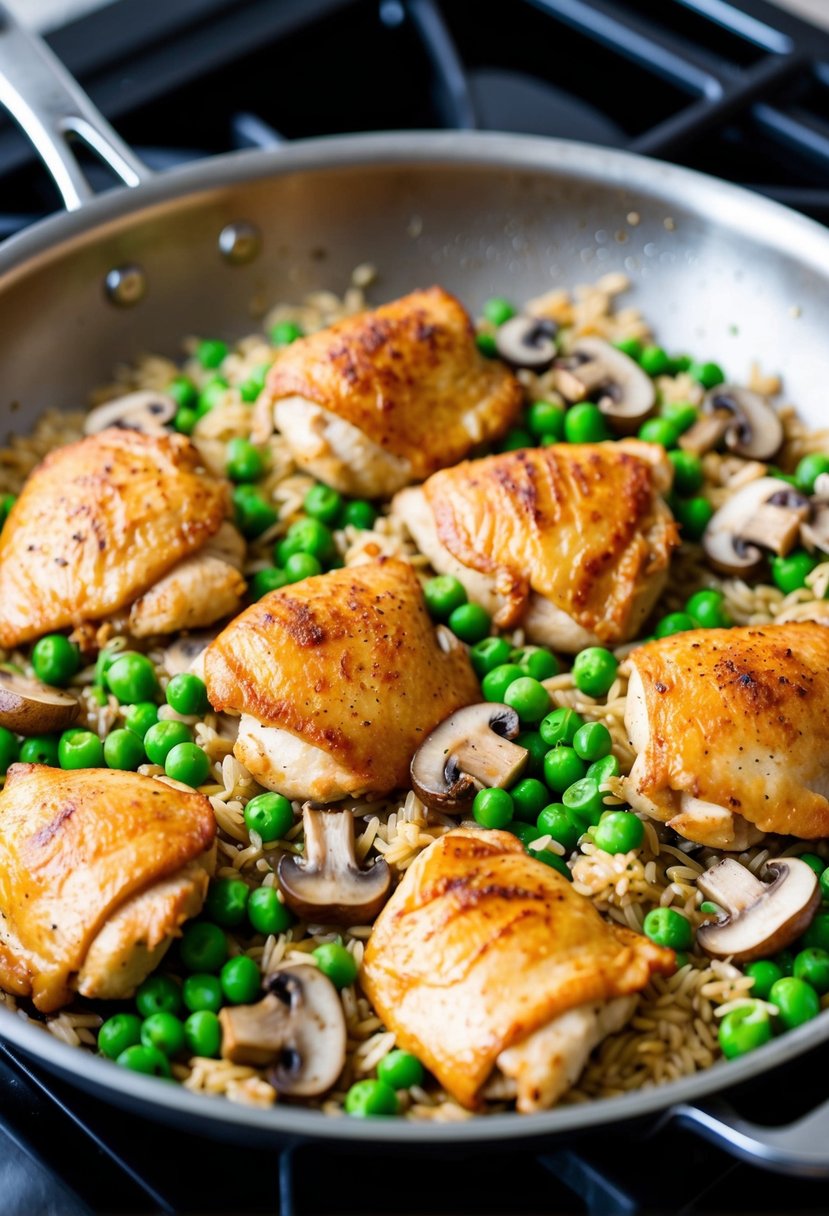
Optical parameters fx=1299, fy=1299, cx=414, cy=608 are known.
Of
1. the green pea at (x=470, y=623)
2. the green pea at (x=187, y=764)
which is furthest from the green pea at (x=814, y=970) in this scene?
the green pea at (x=187, y=764)

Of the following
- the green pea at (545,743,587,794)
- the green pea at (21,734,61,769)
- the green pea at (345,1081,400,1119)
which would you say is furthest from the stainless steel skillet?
the green pea at (345,1081,400,1119)

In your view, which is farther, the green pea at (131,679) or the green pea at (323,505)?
the green pea at (323,505)

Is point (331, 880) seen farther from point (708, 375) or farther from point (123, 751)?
point (708, 375)

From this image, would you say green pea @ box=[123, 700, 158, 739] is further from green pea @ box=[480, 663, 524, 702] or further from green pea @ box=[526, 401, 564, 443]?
green pea @ box=[526, 401, 564, 443]

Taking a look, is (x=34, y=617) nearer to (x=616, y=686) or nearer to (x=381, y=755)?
(x=381, y=755)

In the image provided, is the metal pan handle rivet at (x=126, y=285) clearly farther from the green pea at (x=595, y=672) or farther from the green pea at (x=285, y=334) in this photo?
the green pea at (x=595, y=672)

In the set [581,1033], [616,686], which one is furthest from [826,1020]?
[616,686]
